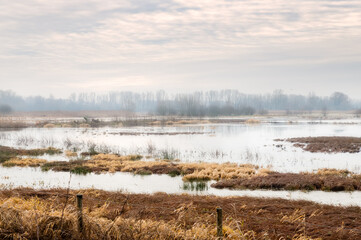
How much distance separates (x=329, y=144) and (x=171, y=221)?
107ft

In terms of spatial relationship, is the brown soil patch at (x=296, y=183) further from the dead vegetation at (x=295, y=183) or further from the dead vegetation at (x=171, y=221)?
the dead vegetation at (x=171, y=221)

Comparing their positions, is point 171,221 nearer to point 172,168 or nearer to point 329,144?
point 172,168

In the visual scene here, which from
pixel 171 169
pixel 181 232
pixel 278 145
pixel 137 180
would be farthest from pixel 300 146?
pixel 181 232

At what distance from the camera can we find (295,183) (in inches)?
722

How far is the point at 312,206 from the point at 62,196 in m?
9.15

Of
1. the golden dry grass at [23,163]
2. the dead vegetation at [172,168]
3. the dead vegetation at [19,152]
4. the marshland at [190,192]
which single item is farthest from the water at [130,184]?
the dead vegetation at [19,152]

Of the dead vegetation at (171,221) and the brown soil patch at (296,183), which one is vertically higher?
the dead vegetation at (171,221)

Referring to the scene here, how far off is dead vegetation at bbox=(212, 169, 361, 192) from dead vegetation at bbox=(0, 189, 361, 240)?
4479 mm

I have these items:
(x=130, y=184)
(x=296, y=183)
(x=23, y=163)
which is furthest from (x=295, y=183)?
(x=23, y=163)

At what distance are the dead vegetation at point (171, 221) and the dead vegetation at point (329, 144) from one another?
23001 mm

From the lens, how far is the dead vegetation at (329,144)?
1356 inches

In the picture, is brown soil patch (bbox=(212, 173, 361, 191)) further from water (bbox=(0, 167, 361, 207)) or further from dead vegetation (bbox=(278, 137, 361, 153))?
dead vegetation (bbox=(278, 137, 361, 153))

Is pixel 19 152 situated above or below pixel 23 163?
above

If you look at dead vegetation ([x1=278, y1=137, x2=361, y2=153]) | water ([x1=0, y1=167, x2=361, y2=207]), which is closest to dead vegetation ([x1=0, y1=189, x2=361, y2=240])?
water ([x1=0, y1=167, x2=361, y2=207])
